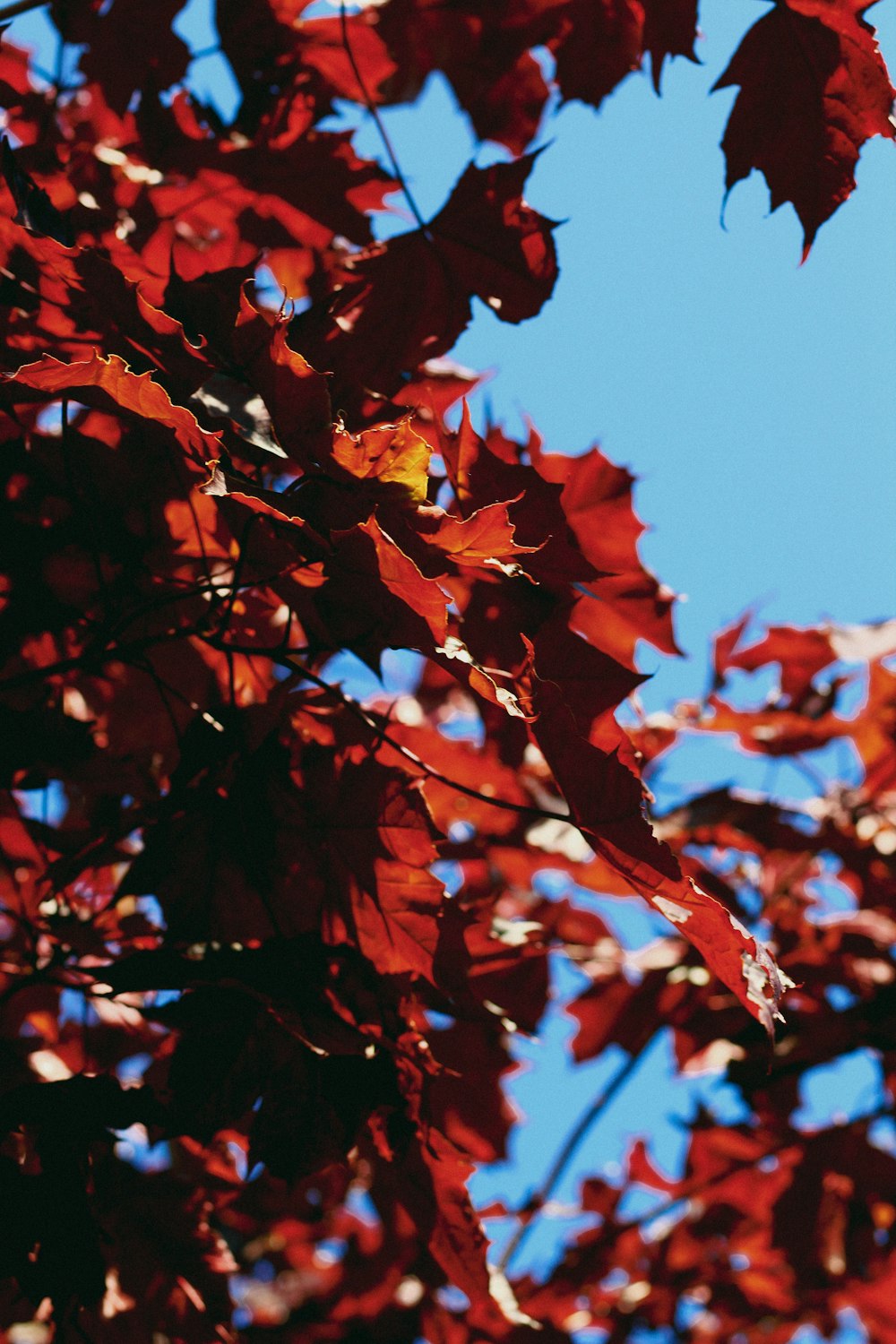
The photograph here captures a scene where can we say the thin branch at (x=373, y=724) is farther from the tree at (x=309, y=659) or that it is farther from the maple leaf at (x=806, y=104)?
the maple leaf at (x=806, y=104)

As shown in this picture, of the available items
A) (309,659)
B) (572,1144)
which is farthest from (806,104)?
(572,1144)

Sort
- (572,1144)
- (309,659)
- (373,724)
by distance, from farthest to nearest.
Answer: (572,1144)
(309,659)
(373,724)

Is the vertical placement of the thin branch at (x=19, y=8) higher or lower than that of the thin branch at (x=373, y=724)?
higher

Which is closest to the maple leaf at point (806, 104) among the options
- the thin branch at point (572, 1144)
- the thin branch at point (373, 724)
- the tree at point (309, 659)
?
the tree at point (309, 659)

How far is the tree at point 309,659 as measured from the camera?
898 millimetres

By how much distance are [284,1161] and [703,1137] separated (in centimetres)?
151

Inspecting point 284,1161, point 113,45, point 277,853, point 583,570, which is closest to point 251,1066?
point 284,1161

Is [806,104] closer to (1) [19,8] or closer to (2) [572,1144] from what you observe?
(1) [19,8]

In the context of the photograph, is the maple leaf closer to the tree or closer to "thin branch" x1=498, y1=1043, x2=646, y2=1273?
the tree

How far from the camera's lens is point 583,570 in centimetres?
100

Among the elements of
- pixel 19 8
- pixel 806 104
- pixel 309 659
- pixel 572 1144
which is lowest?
pixel 572 1144

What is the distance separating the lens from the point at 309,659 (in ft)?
3.88

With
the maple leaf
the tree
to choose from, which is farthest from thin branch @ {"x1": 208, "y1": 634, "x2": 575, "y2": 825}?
the maple leaf

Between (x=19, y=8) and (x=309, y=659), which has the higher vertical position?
(x=19, y=8)
